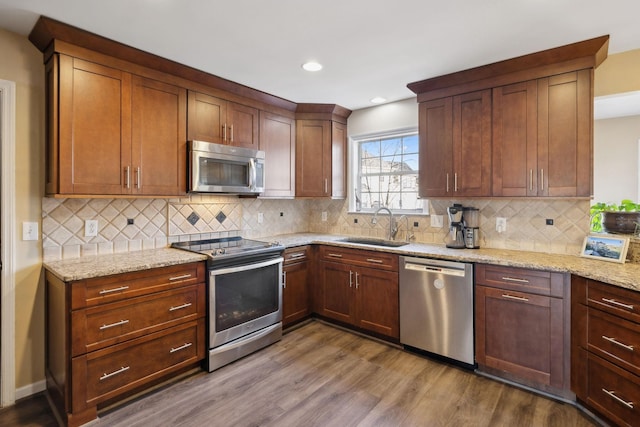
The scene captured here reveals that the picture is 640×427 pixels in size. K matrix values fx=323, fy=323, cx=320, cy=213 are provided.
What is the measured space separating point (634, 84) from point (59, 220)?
4262 mm

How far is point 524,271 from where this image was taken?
228cm

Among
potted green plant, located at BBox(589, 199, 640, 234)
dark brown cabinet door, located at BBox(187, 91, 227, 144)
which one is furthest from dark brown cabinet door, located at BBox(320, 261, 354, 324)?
potted green plant, located at BBox(589, 199, 640, 234)

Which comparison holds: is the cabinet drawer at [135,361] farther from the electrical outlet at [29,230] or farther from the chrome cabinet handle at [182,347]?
the electrical outlet at [29,230]

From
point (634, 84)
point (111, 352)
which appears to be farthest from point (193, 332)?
point (634, 84)

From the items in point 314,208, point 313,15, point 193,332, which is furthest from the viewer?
point 314,208

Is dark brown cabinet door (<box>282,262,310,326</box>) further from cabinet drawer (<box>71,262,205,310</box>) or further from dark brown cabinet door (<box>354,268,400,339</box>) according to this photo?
cabinet drawer (<box>71,262,205,310</box>)

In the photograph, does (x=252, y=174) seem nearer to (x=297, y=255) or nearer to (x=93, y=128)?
(x=297, y=255)

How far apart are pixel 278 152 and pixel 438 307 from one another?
2.21 metres

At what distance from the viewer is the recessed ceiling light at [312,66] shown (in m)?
2.60

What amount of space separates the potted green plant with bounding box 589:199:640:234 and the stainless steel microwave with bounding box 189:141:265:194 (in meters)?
2.86

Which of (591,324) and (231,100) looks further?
(231,100)

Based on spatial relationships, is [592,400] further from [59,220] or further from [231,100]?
[59,220]

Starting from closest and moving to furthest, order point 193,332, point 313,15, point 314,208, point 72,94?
point 313,15 → point 72,94 → point 193,332 → point 314,208

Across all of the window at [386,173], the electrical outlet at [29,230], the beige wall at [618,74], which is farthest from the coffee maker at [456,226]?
the electrical outlet at [29,230]
